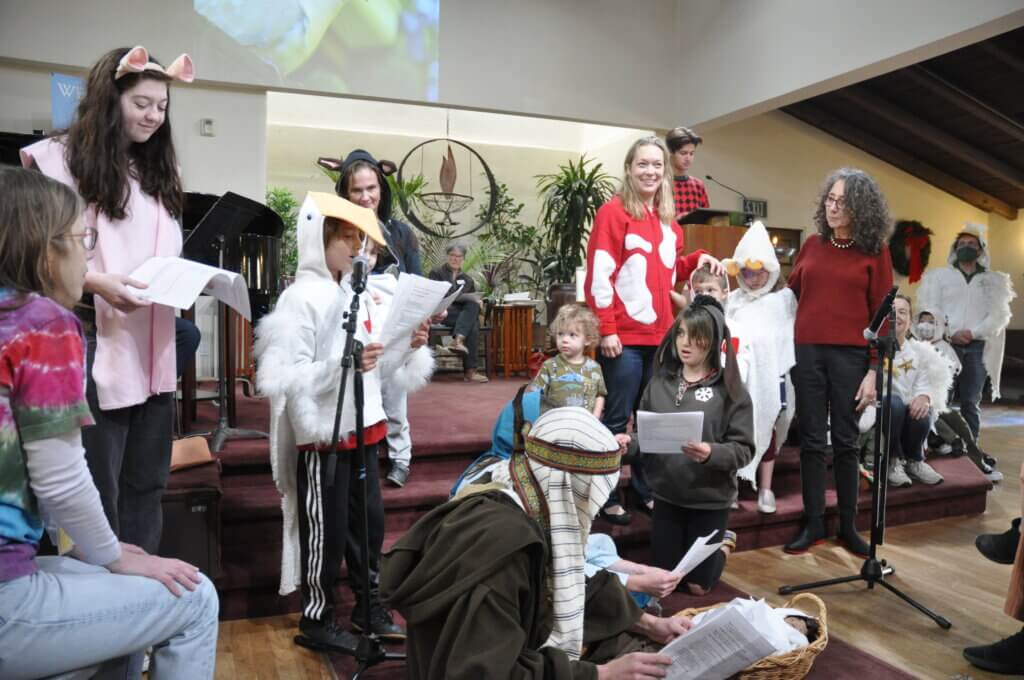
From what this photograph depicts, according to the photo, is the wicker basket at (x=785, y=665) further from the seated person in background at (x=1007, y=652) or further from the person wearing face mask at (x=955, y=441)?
the person wearing face mask at (x=955, y=441)

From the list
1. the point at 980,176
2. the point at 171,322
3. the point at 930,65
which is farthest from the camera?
the point at 980,176

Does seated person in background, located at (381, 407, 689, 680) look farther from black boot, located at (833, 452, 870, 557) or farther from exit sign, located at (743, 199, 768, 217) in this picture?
exit sign, located at (743, 199, 768, 217)

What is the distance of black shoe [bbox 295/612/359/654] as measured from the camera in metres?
2.30

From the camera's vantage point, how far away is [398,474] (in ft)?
10.7

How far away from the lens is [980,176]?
9305 mm

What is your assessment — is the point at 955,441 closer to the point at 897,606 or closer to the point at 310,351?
the point at 897,606

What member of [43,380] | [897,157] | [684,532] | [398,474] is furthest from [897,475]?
[897,157]

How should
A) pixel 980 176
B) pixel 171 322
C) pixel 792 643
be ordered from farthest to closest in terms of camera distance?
pixel 980 176 → pixel 792 643 → pixel 171 322

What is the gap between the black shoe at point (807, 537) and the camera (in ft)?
11.3

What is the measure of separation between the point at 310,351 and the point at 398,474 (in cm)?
123

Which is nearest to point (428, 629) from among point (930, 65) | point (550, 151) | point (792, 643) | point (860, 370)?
point (792, 643)

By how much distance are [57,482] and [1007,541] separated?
8.46 ft

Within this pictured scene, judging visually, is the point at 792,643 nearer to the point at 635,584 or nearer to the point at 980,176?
the point at 635,584

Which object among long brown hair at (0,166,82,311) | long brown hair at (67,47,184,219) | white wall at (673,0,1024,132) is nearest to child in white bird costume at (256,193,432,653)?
long brown hair at (67,47,184,219)
